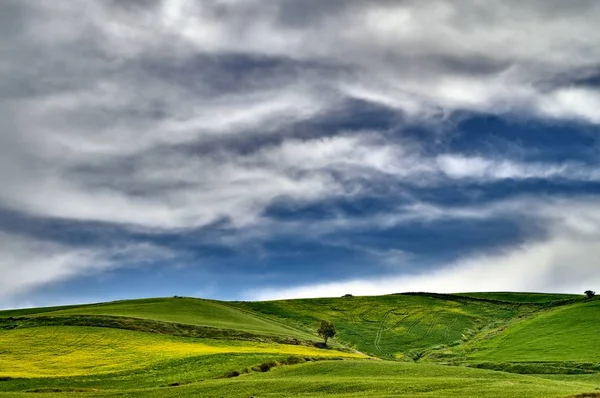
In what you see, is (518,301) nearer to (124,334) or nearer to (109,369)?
(124,334)

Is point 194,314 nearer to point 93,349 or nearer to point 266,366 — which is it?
point 93,349

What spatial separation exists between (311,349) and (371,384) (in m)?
45.6

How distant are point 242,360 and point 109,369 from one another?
16.2 metres

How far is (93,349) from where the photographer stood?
91375 millimetres

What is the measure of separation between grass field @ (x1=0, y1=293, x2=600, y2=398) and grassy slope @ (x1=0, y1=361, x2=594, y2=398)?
18 cm

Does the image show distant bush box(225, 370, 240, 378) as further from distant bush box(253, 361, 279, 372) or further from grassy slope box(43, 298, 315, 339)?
grassy slope box(43, 298, 315, 339)

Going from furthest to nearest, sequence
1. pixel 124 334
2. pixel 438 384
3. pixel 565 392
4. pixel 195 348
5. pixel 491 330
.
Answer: pixel 491 330 → pixel 124 334 → pixel 195 348 → pixel 438 384 → pixel 565 392

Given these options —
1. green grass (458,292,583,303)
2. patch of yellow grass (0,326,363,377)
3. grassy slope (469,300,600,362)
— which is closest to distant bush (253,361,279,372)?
patch of yellow grass (0,326,363,377)

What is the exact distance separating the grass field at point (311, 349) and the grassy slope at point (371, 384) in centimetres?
18

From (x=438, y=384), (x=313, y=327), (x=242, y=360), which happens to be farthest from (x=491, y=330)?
(x=438, y=384)

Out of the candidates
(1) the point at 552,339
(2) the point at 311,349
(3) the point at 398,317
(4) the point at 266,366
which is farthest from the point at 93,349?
(3) the point at 398,317

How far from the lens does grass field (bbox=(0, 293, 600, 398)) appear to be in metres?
58.4

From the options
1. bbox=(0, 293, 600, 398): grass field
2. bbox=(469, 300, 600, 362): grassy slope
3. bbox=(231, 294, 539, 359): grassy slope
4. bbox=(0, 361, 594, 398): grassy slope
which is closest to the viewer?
bbox=(0, 361, 594, 398): grassy slope

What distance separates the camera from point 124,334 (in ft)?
341
